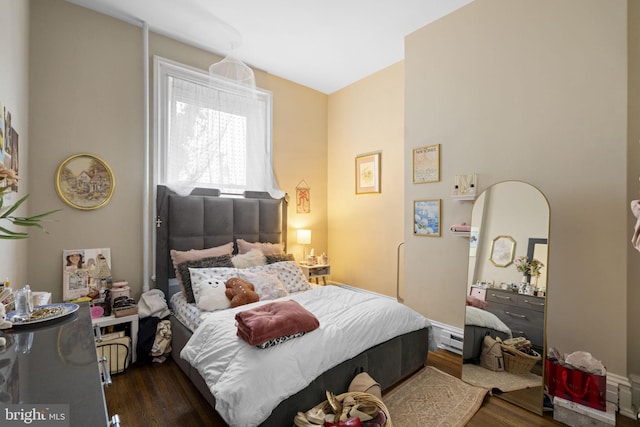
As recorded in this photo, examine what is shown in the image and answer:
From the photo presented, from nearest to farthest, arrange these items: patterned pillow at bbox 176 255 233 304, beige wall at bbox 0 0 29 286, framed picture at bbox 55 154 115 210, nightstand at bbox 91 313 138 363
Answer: beige wall at bbox 0 0 29 286 < nightstand at bbox 91 313 138 363 < framed picture at bbox 55 154 115 210 < patterned pillow at bbox 176 255 233 304

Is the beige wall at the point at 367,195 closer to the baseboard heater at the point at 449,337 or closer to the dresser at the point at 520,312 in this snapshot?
the baseboard heater at the point at 449,337

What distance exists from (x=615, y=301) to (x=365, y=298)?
1.75m

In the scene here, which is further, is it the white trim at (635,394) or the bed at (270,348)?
the white trim at (635,394)

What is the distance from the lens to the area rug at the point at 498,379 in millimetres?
2160

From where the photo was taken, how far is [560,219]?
2.31m

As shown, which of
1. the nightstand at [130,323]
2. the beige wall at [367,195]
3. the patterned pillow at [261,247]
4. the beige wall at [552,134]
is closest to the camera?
the beige wall at [552,134]

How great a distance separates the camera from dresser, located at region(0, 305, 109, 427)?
737 mm

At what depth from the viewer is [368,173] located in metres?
4.18

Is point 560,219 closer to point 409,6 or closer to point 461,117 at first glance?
point 461,117

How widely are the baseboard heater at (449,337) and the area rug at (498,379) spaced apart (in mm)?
438

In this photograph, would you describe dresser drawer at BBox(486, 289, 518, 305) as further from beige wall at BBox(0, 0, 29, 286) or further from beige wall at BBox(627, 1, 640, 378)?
beige wall at BBox(0, 0, 29, 286)

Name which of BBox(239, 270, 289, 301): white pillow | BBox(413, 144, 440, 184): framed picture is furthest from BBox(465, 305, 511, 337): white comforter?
BBox(239, 270, 289, 301): white pillow

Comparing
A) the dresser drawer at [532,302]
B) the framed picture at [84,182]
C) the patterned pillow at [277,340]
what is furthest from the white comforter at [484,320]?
the framed picture at [84,182]

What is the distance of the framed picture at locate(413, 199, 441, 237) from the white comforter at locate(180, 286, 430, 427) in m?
0.96
